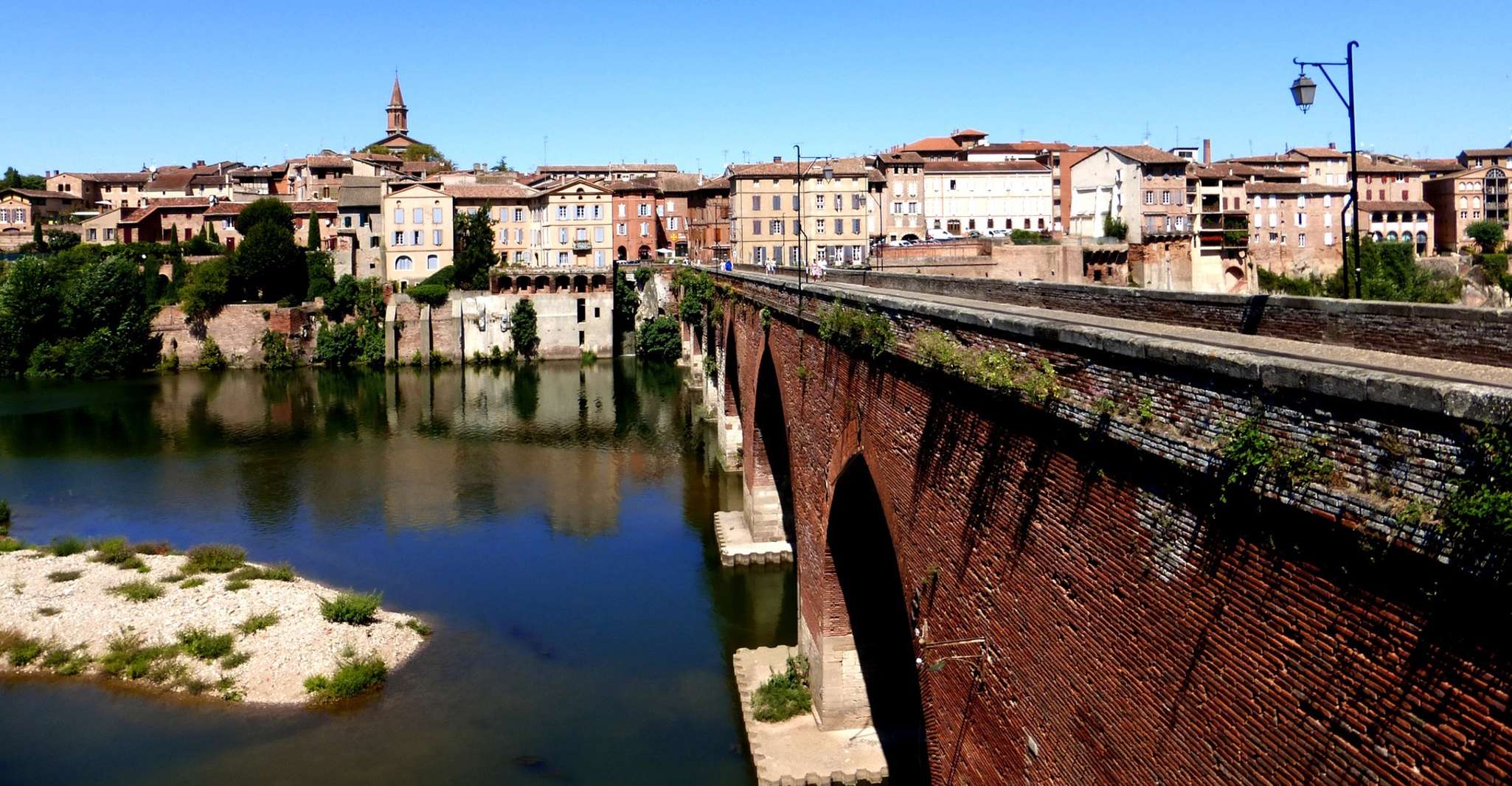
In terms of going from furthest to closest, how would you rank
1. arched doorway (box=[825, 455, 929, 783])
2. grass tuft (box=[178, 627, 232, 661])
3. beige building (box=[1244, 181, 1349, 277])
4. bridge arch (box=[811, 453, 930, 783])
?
1. beige building (box=[1244, 181, 1349, 277])
2. grass tuft (box=[178, 627, 232, 661])
3. bridge arch (box=[811, 453, 930, 783])
4. arched doorway (box=[825, 455, 929, 783])

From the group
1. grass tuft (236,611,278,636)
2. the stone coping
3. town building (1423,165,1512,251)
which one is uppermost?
town building (1423,165,1512,251)

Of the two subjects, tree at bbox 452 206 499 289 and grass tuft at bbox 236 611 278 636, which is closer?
grass tuft at bbox 236 611 278 636

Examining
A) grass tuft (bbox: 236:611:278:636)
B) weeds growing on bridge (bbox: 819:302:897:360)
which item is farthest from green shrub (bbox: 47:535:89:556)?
weeds growing on bridge (bbox: 819:302:897:360)

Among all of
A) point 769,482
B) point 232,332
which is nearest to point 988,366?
point 769,482

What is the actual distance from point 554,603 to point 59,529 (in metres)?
15.5

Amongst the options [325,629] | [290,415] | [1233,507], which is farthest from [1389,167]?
[1233,507]

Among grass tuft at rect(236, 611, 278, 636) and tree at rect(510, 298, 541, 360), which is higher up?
tree at rect(510, 298, 541, 360)

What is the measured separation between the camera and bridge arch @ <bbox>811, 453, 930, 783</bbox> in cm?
1534

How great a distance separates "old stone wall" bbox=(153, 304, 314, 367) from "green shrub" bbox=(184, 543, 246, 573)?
39242 millimetres

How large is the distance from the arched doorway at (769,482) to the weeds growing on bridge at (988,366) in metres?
15.4

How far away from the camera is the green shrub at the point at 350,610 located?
20812 mm

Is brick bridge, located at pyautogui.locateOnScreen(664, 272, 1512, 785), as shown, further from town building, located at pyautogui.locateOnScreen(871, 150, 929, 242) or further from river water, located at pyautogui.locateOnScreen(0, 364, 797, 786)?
town building, located at pyautogui.locateOnScreen(871, 150, 929, 242)

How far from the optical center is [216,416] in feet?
152

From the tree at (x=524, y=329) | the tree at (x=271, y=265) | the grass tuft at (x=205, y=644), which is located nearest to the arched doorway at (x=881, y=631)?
the grass tuft at (x=205, y=644)
